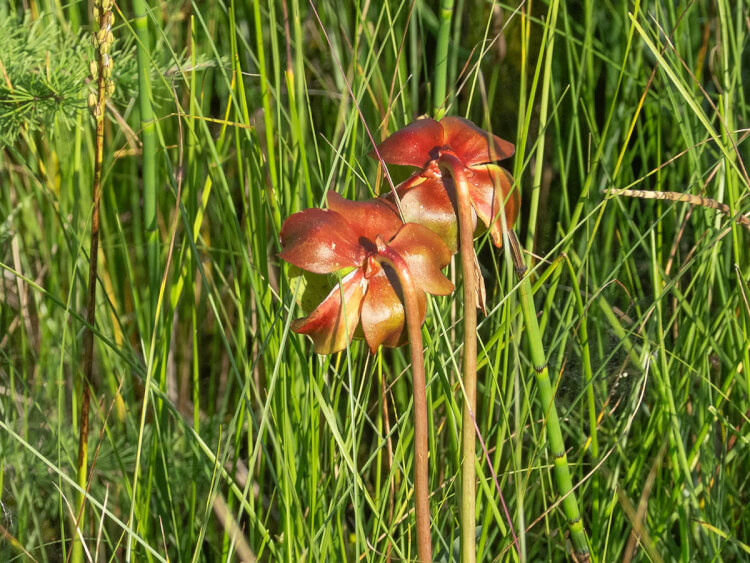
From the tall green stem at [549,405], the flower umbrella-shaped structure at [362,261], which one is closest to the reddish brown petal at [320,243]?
the flower umbrella-shaped structure at [362,261]

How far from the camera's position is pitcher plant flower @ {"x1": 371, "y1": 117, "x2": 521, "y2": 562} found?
0.43 metres

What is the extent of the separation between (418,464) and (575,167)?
2.74ft

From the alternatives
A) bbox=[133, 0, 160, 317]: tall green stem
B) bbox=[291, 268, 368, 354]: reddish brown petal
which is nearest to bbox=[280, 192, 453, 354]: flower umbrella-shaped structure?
bbox=[291, 268, 368, 354]: reddish brown petal

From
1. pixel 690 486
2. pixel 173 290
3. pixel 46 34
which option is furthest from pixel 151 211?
pixel 690 486

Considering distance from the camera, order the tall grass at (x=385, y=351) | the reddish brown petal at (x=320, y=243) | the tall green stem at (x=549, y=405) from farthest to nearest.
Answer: the tall grass at (x=385, y=351) < the tall green stem at (x=549, y=405) < the reddish brown petal at (x=320, y=243)

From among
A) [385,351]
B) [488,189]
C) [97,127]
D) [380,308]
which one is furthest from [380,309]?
[385,351]

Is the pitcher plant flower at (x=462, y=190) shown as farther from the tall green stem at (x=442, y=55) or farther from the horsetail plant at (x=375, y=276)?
the tall green stem at (x=442, y=55)

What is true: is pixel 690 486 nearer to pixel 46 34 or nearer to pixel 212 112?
pixel 46 34

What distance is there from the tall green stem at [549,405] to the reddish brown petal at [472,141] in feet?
0.21

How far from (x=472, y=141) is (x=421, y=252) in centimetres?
9

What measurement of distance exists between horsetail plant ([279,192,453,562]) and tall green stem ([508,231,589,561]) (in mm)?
96

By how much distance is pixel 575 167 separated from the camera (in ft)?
3.81

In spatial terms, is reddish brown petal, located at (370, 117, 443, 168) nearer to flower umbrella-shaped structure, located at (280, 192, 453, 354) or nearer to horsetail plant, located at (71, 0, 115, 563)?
flower umbrella-shaped structure, located at (280, 192, 453, 354)

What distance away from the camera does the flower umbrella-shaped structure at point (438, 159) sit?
45 cm
